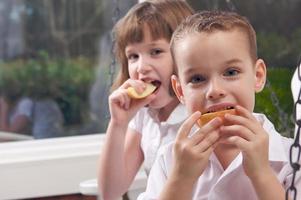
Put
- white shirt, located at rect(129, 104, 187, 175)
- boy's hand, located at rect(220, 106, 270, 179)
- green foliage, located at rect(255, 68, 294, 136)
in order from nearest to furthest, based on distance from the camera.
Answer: boy's hand, located at rect(220, 106, 270, 179) < white shirt, located at rect(129, 104, 187, 175) < green foliage, located at rect(255, 68, 294, 136)

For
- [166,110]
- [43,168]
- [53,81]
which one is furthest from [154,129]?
[53,81]

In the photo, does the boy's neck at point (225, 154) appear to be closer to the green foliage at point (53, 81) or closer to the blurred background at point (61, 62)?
the blurred background at point (61, 62)

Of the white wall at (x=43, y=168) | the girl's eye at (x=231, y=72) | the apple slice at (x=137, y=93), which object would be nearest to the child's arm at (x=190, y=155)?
the girl's eye at (x=231, y=72)

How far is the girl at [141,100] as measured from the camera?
156cm

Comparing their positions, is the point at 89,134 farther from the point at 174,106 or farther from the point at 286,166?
the point at 286,166

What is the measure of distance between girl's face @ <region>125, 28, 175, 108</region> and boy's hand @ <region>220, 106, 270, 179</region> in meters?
0.51

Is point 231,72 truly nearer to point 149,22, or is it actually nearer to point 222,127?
point 222,127

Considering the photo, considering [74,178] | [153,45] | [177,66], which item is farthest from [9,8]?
[177,66]

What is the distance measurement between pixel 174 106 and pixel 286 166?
503 mm

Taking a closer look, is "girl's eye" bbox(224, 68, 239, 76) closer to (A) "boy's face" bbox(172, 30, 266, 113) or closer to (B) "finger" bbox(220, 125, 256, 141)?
(A) "boy's face" bbox(172, 30, 266, 113)

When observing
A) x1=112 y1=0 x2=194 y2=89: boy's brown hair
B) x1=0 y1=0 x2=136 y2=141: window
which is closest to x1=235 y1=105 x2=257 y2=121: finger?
x1=112 y1=0 x2=194 y2=89: boy's brown hair

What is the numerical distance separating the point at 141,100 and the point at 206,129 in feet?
1.51

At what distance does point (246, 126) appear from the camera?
1091 millimetres

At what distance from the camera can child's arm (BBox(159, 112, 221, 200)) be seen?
110cm
